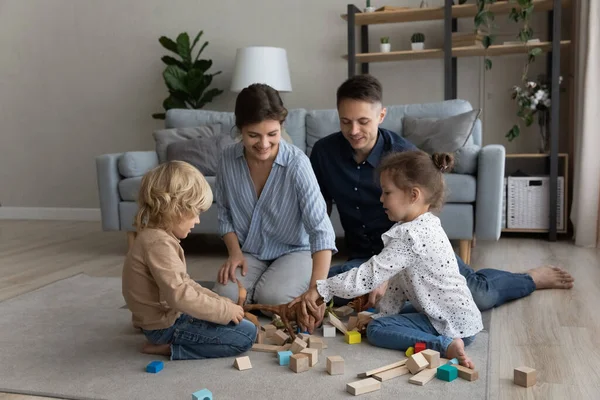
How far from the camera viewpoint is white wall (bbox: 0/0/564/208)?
4.67m

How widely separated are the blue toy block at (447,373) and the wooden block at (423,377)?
0.02m

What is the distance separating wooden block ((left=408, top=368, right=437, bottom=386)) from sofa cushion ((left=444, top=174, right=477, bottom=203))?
1706 mm

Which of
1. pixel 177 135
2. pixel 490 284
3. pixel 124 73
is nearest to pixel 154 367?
pixel 490 284

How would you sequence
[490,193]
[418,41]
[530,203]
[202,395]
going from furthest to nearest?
[418,41]
[530,203]
[490,193]
[202,395]

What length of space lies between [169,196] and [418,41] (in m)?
3.09

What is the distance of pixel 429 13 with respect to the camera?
434 cm

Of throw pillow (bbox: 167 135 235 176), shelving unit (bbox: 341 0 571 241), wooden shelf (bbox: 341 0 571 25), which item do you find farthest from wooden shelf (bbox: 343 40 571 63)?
throw pillow (bbox: 167 135 235 176)

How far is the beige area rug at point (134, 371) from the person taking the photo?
1671mm

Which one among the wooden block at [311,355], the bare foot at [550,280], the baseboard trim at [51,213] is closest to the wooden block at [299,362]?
the wooden block at [311,355]

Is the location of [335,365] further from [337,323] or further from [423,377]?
[337,323]

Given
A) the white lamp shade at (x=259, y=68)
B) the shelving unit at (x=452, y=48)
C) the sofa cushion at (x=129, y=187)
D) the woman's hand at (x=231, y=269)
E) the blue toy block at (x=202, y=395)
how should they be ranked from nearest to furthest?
1. the blue toy block at (x=202, y=395)
2. the woman's hand at (x=231, y=269)
3. the sofa cushion at (x=129, y=187)
4. the shelving unit at (x=452, y=48)
5. the white lamp shade at (x=259, y=68)

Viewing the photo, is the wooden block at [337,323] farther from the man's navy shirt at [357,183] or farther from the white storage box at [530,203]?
the white storage box at [530,203]

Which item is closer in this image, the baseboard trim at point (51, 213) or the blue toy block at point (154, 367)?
the blue toy block at point (154, 367)

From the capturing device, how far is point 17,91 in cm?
567
